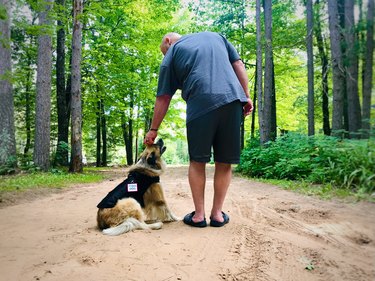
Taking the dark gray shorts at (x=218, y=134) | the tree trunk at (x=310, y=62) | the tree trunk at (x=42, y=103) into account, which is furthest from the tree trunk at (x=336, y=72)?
the tree trunk at (x=42, y=103)

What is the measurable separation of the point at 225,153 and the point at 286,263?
1.19m

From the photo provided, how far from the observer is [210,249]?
2334mm

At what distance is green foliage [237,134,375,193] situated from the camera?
4.23 m

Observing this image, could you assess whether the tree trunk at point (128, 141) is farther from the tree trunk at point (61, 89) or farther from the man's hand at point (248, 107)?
the man's hand at point (248, 107)

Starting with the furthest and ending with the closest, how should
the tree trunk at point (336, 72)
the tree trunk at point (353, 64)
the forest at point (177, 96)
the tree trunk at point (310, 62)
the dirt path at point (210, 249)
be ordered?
the tree trunk at point (310, 62) < the tree trunk at point (336, 72) < the forest at point (177, 96) < the dirt path at point (210, 249) < the tree trunk at point (353, 64)

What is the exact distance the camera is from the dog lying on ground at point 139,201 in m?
3.04

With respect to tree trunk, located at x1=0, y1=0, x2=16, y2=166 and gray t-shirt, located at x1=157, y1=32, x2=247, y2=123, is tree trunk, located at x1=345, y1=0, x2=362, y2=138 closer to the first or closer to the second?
gray t-shirt, located at x1=157, y1=32, x2=247, y2=123

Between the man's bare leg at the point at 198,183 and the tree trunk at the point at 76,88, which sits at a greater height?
the tree trunk at the point at 76,88

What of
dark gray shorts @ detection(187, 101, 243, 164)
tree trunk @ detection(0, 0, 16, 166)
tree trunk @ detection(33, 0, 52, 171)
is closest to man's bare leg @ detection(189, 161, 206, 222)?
dark gray shorts @ detection(187, 101, 243, 164)

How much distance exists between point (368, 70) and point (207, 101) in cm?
149

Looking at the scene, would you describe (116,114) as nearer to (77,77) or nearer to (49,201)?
(77,77)

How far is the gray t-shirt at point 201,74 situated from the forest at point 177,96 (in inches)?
48.2

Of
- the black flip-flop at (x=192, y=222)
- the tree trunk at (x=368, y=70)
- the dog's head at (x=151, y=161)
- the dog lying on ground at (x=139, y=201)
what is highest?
the tree trunk at (x=368, y=70)

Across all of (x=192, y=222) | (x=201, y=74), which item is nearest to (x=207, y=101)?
(x=201, y=74)
